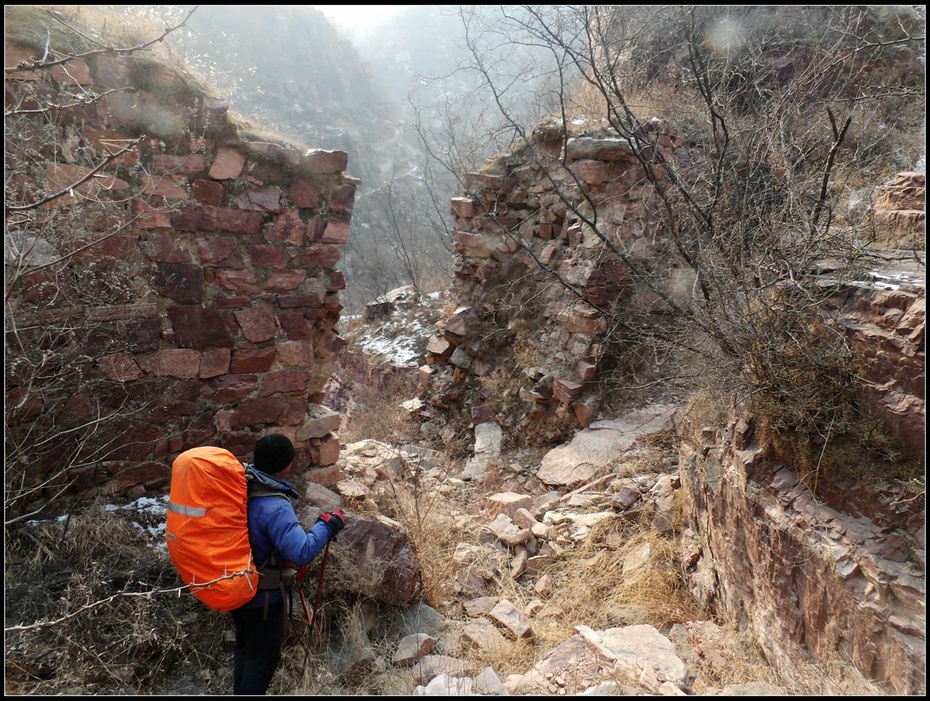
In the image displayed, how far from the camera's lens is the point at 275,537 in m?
2.41

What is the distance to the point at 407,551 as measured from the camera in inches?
133

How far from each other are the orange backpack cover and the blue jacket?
99 millimetres

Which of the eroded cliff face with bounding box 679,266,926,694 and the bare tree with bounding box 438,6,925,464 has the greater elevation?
the bare tree with bounding box 438,6,925,464

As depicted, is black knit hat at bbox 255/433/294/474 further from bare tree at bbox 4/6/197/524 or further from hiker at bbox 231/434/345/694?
bare tree at bbox 4/6/197/524

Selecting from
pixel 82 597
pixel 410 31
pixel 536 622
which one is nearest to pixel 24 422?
pixel 82 597

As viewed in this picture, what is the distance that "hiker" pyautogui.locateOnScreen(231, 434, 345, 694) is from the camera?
7.95 ft

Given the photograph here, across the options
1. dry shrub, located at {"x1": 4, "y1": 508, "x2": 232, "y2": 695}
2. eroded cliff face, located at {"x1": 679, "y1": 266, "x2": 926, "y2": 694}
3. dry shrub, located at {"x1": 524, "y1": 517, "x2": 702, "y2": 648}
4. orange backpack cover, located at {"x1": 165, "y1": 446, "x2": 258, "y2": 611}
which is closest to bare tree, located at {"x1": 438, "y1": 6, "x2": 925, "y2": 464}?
eroded cliff face, located at {"x1": 679, "y1": 266, "x2": 926, "y2": 694}

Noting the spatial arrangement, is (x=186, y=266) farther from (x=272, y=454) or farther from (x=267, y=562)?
(x=267, y=562)

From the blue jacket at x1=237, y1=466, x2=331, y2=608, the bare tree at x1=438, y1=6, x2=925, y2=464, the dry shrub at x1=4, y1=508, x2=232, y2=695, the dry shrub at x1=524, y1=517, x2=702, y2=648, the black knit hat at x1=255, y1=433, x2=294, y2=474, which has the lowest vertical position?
the dry shrub at x1=4, y1=508, x2=232, y2=695

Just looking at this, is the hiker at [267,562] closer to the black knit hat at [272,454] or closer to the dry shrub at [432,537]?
the black knit hat at [272,454]

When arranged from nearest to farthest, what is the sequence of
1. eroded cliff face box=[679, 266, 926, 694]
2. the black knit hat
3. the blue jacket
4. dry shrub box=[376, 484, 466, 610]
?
eroded cliff face box=[679, 266, 926, 694] → the blue jacket → the black knit hat → dry shrub box=[376, 484, 466, 610]

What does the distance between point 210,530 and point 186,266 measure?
180 centimetres

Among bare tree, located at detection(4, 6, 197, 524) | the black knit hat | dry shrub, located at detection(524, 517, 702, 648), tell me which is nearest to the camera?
the black knit hat

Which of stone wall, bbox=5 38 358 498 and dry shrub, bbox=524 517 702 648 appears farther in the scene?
dry shrub, bbox=524 517 702 648
